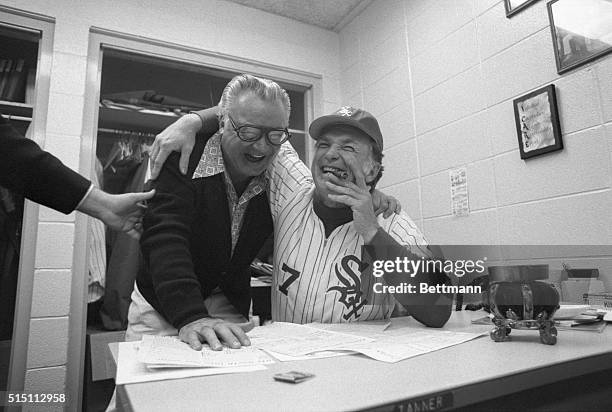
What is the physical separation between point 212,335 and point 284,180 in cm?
77

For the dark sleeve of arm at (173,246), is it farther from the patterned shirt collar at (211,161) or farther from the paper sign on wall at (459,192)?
the paper sign on wall at (459,192)

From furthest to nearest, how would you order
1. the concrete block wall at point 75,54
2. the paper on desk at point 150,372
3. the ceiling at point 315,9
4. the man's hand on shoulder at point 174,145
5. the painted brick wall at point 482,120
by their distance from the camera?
the ceiling at point 315,9 → the concrete block wall at point 75,54 → the painted brick wall at point 482,120 → the man's hand on shoulder at point 174,145 → the paper on desk at point 150,372

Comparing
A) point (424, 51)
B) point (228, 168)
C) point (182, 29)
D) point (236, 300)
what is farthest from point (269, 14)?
point (236, 300)

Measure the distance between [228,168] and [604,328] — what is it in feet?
3.98

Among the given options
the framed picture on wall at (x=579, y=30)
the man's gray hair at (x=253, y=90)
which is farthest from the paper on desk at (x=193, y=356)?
the framed picture on wall at (x=579, y=30)

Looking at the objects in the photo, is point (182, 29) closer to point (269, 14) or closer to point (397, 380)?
point (269, 14)

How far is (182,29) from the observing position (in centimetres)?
280

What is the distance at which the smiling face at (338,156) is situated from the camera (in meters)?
1.42

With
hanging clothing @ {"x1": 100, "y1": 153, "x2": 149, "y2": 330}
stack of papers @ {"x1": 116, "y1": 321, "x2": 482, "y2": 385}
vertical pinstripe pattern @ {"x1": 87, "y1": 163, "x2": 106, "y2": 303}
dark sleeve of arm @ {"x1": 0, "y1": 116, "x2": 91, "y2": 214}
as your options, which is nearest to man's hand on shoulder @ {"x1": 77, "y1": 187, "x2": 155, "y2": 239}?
dark sleeve of arm @ {"x1": 0, "y1": 116, "x2": 91, "y2": 214}

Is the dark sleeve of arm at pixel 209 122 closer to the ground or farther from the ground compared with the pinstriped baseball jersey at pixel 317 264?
farther from the ground

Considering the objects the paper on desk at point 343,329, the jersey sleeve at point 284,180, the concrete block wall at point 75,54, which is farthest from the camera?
the concrete block wall at point 75,54

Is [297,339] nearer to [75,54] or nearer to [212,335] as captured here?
[212,335]

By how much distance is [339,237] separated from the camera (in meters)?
1.38

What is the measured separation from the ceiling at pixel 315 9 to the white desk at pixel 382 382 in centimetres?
283
